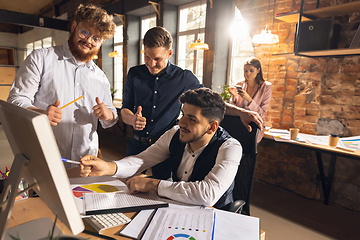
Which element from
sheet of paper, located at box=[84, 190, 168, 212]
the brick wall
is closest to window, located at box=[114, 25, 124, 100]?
the brick wall

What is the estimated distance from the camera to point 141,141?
1952 mm

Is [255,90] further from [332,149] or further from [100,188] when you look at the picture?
[100,188]

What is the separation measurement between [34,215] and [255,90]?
2740 mm

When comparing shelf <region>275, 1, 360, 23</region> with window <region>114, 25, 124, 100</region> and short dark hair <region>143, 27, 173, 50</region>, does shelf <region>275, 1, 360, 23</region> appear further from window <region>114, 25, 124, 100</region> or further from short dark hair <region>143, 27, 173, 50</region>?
window <region>114, 25, 124, 100</region>

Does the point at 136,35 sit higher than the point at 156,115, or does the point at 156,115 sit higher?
the point at 136,35

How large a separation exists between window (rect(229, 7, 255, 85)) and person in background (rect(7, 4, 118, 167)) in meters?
2.57

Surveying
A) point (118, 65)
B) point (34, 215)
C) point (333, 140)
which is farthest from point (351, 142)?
point (118, 65)

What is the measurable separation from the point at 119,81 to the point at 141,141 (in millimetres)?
5380

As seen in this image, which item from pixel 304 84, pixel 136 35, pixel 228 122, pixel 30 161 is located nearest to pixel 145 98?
pixel 228 122

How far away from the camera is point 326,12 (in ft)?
8.54

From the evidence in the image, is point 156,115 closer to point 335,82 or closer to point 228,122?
point 228,122

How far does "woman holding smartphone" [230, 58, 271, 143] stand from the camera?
10.1ft

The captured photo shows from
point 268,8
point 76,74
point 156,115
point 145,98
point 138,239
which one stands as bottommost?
point 138,239

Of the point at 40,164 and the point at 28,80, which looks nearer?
the point at 40,164
